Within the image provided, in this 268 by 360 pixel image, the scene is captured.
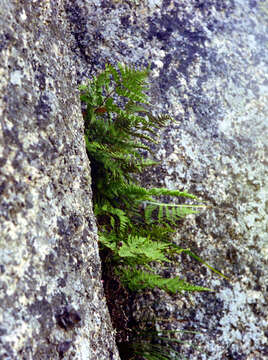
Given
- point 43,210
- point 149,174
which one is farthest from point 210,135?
→ point 43,210

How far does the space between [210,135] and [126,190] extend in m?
1.02

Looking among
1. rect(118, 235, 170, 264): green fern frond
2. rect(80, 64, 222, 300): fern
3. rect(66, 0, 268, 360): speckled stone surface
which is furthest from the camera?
rect(66, 0, 268, 360): speckled stone surface

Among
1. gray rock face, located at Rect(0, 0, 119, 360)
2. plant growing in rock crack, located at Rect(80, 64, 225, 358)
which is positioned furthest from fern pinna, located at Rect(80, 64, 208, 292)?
gray rock face, located at Rect(0, 0, 119, 360)

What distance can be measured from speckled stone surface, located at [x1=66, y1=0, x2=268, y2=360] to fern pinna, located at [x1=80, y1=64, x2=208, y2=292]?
10.4 inches

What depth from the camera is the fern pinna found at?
2.40 m

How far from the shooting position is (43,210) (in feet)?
5.42

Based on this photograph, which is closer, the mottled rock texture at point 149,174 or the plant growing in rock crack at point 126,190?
the mottled rock texture at point 149,174

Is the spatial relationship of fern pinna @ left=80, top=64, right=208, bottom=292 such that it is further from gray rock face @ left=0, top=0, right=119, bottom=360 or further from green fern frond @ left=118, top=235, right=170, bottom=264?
gray rock face @ left=0, top=0, right=119, bottom=360

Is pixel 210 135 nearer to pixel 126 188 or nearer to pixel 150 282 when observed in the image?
pixel 126 188

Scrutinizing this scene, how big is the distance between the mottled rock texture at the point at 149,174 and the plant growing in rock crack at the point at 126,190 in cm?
25

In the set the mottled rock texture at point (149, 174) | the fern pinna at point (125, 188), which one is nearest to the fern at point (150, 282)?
the fern pinna at point (125, 188)

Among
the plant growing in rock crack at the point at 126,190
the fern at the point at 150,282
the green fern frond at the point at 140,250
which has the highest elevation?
the plant growing in rock crack at the point at 126,190

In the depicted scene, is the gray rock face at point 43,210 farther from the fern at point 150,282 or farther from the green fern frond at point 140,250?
the fern at point 150,282

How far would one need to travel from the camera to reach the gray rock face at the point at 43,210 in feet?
4.80
